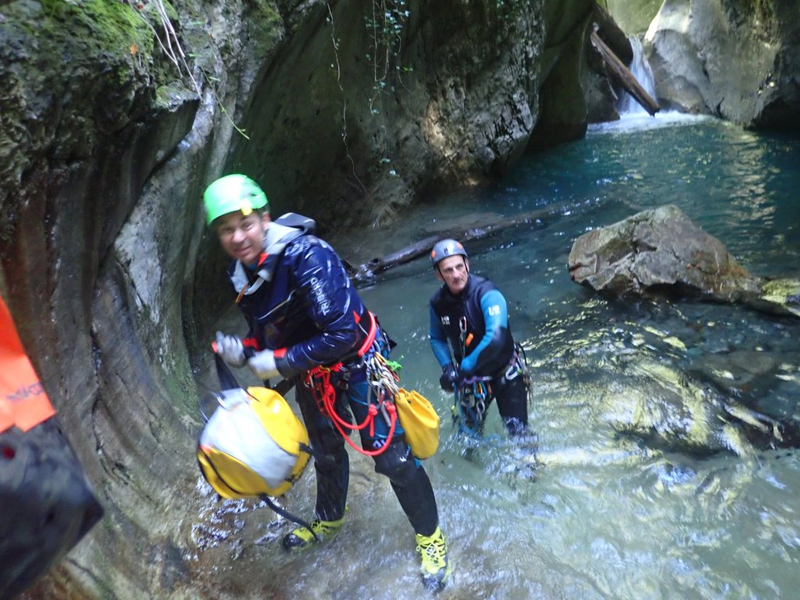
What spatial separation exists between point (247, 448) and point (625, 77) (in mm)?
20218

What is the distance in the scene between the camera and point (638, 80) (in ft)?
67.0

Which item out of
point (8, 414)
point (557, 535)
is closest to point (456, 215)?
point (557, 535)

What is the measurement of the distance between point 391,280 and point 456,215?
3299 millimetres

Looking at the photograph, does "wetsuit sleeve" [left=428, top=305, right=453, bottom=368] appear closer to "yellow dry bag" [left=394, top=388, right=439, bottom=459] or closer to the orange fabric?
"yellow dry bag" [left=394, top=388, right=439, bottom=459]

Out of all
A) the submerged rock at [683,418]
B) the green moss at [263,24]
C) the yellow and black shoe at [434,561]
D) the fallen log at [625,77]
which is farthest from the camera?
the fallen log at [625,77]

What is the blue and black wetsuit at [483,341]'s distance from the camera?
3.38 meters

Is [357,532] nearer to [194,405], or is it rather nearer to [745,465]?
[194,405]

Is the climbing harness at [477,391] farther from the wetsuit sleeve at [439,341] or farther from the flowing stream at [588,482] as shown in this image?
the flowing stream at [588,482]

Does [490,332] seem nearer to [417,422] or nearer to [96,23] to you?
[417,422]

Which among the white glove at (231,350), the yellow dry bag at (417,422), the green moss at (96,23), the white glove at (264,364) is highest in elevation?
the green moss at (96,23)

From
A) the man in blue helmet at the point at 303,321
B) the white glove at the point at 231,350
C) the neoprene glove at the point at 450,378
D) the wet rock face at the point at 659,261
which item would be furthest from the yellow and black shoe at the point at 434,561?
the wet rock face at the point at 659,261

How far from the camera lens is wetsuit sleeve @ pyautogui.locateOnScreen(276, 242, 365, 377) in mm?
2438

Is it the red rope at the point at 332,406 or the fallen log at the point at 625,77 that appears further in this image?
the fallen log at the point at 625,77

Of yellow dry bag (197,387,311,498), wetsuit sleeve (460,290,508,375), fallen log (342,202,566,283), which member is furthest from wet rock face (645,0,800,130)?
yellow dry bag (197,387,311,498)
